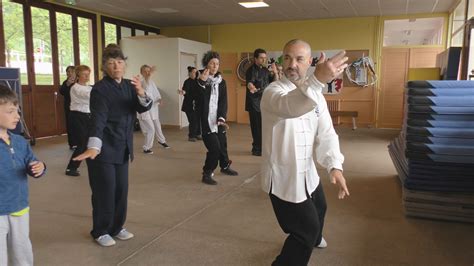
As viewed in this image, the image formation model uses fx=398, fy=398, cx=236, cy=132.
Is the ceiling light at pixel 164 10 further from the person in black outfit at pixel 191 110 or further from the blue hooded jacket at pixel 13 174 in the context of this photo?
the blue hooded jacket at pixel 13 174

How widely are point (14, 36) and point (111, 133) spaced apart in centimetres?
642

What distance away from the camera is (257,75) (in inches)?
239

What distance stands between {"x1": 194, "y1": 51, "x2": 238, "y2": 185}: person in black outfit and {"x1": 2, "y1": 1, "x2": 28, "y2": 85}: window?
513 cm

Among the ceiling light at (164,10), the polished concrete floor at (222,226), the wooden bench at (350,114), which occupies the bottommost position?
the polished concrete floor at (222,226)

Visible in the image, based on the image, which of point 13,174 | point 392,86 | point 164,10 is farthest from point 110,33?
point 13,174

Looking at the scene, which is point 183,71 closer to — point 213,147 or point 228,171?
point 228,171

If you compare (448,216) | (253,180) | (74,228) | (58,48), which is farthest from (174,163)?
(58,48)

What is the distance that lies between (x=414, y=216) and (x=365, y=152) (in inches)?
133

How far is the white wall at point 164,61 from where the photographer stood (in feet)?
34.0

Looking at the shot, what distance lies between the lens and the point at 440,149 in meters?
3.30

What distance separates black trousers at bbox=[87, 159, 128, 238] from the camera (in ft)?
9.25

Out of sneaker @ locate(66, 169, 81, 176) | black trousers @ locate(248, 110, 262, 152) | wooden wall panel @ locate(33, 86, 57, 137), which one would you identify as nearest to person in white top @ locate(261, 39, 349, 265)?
sneaker @ locate(66, 169, 81, 176)

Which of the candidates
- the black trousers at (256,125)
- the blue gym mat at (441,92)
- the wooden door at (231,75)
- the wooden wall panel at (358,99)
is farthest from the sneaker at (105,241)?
the wooden door at (231,75)

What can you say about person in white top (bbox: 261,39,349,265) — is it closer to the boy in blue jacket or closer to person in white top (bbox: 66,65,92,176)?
the boy in blue jacket
